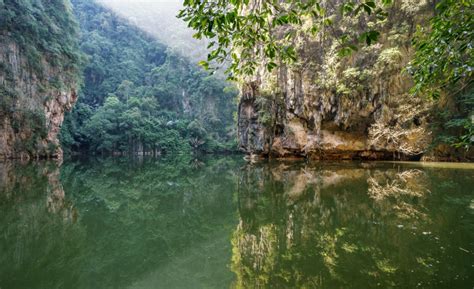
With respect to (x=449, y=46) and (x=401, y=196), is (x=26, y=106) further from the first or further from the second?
(x=449, y=46)

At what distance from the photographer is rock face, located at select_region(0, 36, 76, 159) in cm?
1909

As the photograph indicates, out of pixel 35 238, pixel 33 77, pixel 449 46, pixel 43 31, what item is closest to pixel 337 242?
pixel 449 46

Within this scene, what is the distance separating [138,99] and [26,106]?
2252cm

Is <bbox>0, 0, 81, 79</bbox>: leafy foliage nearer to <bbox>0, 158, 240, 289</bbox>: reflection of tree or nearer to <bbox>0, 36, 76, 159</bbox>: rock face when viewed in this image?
<bbox>0, 36, 76, 159</bbox>: rock face

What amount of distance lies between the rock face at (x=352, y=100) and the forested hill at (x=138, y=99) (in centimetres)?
1866

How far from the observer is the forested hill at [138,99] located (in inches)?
1437

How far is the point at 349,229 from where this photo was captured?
10.2ft

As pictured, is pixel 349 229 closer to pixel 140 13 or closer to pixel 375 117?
pixel 375 117

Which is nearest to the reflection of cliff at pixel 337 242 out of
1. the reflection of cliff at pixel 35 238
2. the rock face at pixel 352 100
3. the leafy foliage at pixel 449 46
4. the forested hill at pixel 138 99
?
the leafy foliage at pixel 449 46

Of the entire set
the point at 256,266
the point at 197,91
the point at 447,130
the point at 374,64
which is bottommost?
the point at 256,266

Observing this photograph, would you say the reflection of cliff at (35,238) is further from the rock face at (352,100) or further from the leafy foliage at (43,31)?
the leafy foliage at (43,31)

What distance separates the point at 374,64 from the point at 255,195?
1109 centimetres

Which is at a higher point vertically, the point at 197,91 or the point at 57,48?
the point at 197,91

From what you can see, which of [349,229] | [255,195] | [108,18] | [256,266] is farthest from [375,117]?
[108,18]
